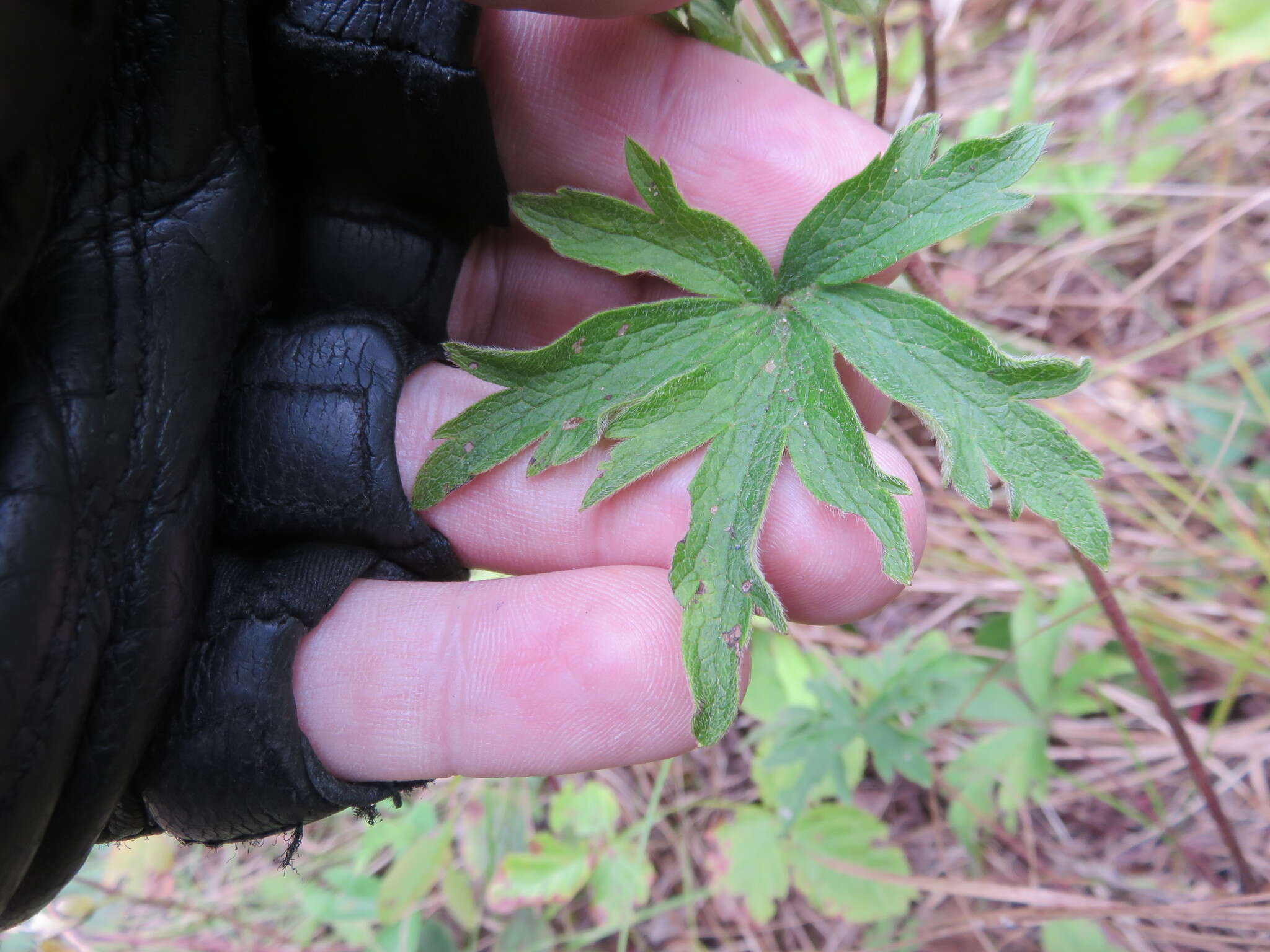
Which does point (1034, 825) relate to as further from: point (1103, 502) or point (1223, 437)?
point (1223, 437)

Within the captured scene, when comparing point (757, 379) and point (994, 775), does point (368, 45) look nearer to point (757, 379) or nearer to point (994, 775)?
point (757, 379)

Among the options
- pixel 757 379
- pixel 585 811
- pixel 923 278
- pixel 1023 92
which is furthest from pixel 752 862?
pixel 1023 92

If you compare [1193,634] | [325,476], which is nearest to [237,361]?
[325,476]

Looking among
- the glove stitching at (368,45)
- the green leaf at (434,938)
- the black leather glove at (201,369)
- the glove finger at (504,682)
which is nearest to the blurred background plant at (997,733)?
the green leaf at (434,938)

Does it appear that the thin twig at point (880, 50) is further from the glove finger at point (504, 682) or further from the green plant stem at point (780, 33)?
the glove finger at point (504, 682)

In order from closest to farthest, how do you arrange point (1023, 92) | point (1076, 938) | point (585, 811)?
point (1076, 938) < point (585, 811) < point (1023, 92)

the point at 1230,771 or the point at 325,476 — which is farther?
the point at 1230,771
